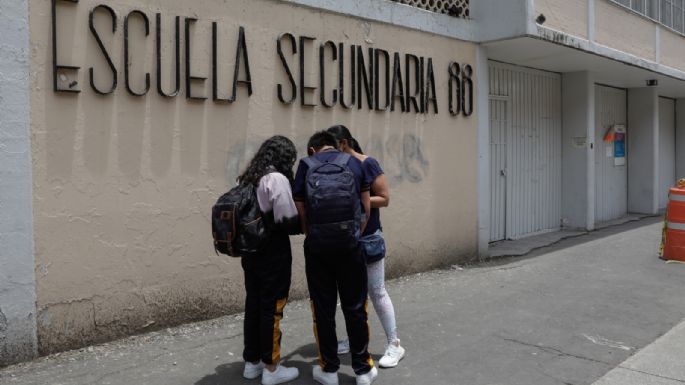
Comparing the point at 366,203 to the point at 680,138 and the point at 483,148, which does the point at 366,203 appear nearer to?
the point at 483,148

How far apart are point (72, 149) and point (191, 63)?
128cm

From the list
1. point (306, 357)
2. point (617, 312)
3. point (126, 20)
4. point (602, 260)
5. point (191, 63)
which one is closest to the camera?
point (306, 357)

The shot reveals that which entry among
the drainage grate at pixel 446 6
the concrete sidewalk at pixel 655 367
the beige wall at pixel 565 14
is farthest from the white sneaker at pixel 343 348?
the beige wall at pixel 565 14

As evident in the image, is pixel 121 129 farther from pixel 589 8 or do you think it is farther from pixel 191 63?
pixel 589 8

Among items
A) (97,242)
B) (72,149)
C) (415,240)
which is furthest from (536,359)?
(72,149)

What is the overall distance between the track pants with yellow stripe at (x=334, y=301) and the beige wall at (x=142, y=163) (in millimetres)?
1814

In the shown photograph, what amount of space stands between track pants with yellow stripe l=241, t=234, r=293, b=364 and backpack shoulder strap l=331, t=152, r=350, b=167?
59cm

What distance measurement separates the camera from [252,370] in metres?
4.12

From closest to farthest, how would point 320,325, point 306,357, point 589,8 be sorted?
1. point 320,325
2. point 306,357
3. point 589,8

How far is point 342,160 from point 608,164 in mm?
11052

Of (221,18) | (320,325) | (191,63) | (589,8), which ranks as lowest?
(320,325)

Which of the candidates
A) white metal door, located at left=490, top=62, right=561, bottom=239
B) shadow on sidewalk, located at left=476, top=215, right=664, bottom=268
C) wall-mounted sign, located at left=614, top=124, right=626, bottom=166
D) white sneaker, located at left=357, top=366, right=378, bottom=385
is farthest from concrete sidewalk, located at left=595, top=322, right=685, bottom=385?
wall-mounted sign, located at left=614, top=124, right=626, bottom=166

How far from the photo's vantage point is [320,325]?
3.91 meters

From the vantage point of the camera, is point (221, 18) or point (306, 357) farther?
point (221, 18)
